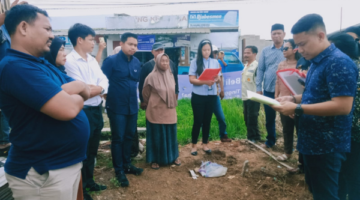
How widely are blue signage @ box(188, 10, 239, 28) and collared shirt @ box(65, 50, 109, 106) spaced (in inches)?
483

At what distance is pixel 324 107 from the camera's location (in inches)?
65.6

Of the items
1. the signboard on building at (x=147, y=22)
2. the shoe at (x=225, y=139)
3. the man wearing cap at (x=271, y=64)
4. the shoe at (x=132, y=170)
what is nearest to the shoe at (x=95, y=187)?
the shoe at (x=132, y=170)

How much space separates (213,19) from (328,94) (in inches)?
517

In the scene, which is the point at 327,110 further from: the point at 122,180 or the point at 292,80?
the point at 122,180

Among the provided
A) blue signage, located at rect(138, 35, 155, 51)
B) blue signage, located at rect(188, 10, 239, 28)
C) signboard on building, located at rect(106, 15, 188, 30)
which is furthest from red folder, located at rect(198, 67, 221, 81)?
signboard on building, located at rect(106, 15, 188, 30)

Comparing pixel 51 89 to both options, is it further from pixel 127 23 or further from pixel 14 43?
pixel 127 23

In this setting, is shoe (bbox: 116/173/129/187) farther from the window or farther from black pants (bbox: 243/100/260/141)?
the window

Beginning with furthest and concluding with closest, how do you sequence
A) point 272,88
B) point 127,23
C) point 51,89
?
point 127,23 → point 272,88 → point 51,89

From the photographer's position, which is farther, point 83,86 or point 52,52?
point 52,52

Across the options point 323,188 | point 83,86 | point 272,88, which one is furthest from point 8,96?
point 272,88

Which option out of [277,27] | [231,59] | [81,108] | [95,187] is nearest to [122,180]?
[95,187]

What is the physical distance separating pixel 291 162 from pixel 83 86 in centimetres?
345

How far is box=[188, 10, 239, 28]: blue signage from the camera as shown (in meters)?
13.7

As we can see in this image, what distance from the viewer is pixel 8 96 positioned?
1.30 m
